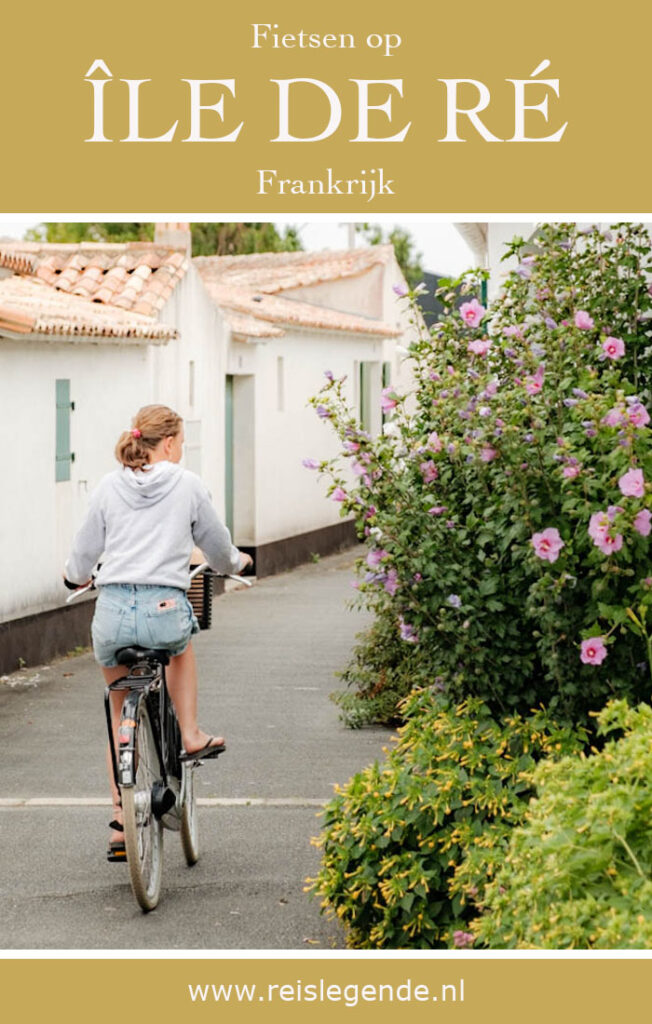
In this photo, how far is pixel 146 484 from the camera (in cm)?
636

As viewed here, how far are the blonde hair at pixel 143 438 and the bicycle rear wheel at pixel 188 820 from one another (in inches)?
49.3

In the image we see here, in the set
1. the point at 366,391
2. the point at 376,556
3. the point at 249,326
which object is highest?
the point at 249,326

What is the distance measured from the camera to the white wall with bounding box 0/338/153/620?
13055 mm

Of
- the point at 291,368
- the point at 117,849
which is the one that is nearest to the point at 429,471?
the point at 117,849

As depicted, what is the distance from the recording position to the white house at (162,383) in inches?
527

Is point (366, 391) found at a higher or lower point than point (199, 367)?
lower

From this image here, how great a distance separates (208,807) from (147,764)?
1.82m

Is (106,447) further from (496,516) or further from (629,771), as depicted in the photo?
(629,771)

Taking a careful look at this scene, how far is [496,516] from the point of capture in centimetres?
578

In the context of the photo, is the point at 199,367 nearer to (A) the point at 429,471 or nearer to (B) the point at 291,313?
(B) the point at 291,313

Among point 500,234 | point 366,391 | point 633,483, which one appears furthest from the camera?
point 366,391

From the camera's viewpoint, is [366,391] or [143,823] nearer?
[143,823]

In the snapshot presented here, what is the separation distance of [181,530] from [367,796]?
4.39ft
